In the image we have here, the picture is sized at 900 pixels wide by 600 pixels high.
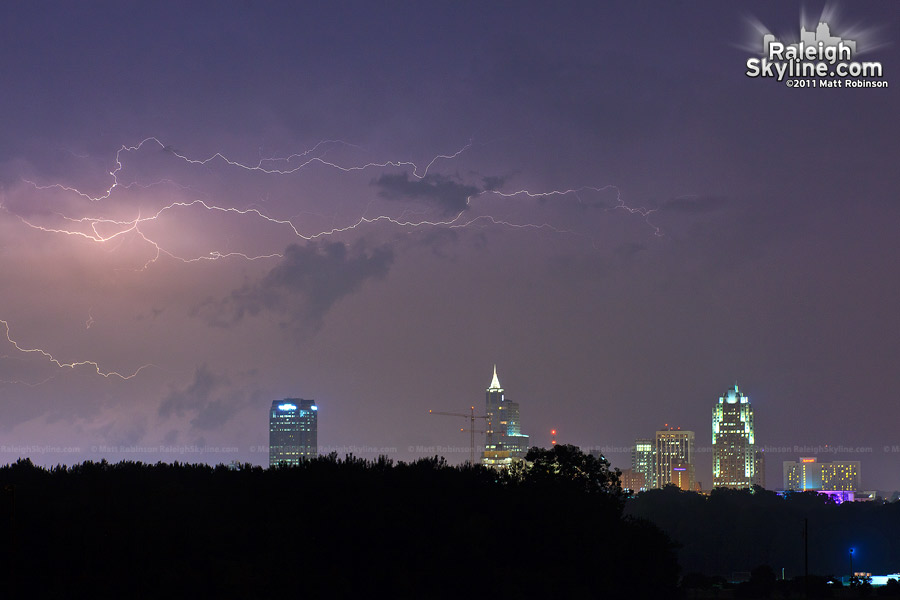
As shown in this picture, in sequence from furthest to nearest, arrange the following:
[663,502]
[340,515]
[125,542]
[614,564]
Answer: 1. [663,502]
2. [614,564]
3. [340,515]
4. [125,542]

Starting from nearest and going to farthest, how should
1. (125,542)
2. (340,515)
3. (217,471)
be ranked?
(125,542) < (340,515) < (217,471)

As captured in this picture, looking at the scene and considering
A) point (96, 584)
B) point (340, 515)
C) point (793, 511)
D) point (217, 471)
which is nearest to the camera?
point (96, 584)

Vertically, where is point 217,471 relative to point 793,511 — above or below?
above

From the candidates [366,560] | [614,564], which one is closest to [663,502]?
[614,564]

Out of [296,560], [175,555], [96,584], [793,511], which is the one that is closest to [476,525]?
[296,560]

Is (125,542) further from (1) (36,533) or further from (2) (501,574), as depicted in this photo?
(2) (501,574)

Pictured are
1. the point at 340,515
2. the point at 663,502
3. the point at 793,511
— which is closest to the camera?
the point at 340,515

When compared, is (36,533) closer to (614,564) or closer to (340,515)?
(340,515)

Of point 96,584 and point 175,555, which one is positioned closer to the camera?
point 96,584

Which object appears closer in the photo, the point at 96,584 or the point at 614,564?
the point at 96,584
